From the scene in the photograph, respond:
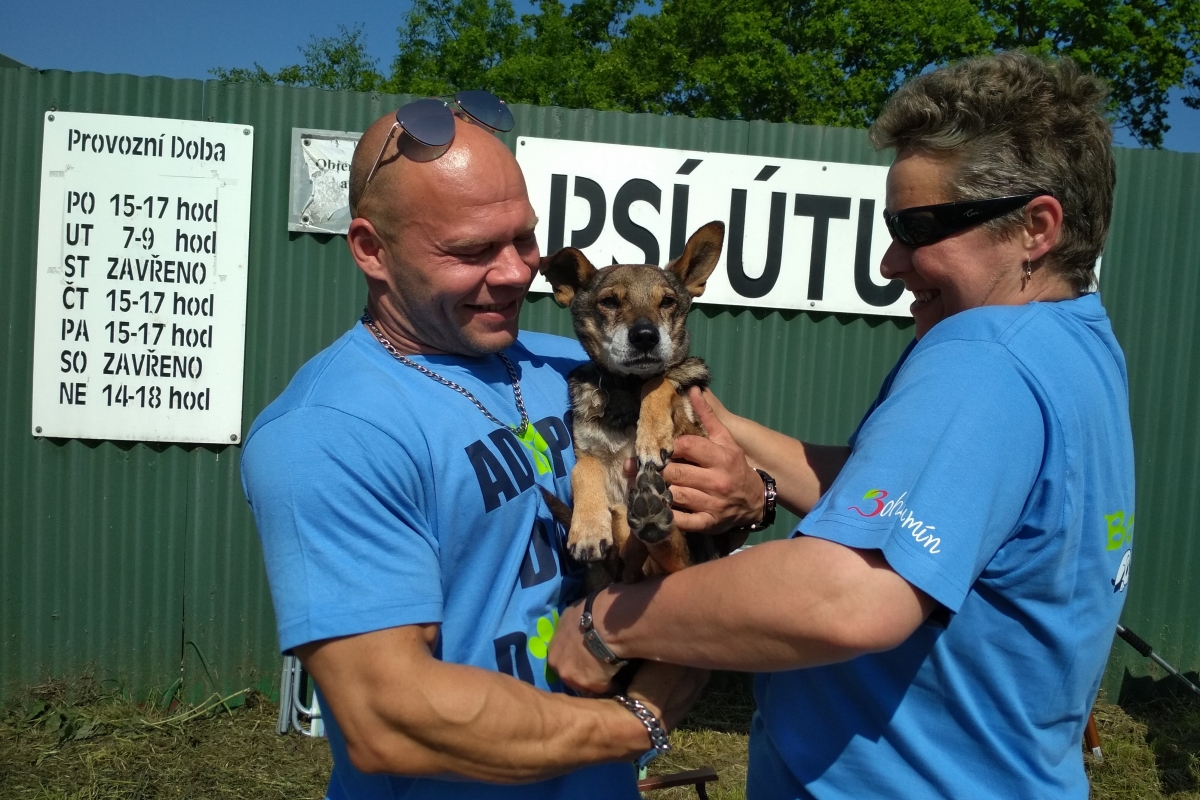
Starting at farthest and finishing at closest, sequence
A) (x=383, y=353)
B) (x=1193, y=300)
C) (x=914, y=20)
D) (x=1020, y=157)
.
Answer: (x=914, y=20) → (x=1193, y=300) → (x=383, y=353) → (x=1020, y=157)

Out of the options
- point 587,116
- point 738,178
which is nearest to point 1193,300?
point 738,178

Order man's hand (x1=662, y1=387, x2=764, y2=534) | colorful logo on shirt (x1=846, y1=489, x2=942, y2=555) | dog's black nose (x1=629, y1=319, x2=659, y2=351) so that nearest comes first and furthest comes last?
colorful logo on shirt (x1=846, y1=489, x2=942, y2=555) → man's hand (x1=662, y1=387, x2=764, y2=534) → dog's black nose (x1=629, y1=319, x2=659, y2=351)

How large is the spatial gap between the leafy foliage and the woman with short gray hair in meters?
24.2

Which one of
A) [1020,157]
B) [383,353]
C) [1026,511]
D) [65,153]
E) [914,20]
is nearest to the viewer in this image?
[1026,511]

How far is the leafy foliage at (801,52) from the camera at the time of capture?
2388 cm

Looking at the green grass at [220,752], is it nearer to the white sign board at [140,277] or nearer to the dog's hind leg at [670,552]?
the white sign board at [140,277]

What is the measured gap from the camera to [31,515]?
538 cm

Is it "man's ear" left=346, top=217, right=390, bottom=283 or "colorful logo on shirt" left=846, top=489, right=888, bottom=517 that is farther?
"man's ear" left=346, top=217, right=390, bottom=283

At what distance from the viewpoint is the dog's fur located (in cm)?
219

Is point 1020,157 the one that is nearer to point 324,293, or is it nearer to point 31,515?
point 324,293

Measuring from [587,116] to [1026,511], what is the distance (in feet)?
15.3

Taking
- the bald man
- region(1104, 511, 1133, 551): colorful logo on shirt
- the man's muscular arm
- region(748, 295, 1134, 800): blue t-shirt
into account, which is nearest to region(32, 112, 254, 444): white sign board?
the bald man

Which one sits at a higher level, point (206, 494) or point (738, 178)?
point (738, 178)

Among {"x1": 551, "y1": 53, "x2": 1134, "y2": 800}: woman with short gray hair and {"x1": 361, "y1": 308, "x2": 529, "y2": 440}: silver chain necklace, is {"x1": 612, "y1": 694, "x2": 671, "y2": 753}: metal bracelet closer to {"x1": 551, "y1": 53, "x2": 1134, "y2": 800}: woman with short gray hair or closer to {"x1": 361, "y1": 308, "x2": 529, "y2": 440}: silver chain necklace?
{"x1": 551, "y1": 53, "x2": 1134, "y2": 800}: woman with short gray hair
